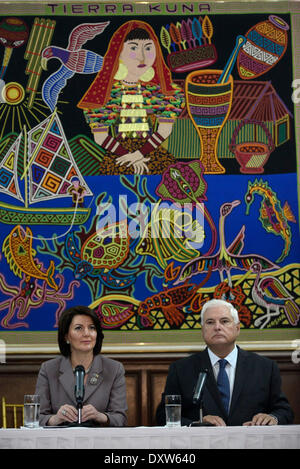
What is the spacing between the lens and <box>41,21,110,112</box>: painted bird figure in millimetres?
4926

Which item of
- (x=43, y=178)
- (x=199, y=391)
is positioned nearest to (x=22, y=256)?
(x=43, y=178)

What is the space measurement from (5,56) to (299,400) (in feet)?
10.1

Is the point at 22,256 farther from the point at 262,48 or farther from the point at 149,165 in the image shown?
the point at 262,48

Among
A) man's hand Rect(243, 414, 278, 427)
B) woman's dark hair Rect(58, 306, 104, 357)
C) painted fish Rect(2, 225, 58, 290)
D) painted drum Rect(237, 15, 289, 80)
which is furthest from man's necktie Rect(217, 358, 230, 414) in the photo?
painted drum Rect(237, 15, 289, 80)

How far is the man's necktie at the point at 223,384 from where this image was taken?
3469 mm

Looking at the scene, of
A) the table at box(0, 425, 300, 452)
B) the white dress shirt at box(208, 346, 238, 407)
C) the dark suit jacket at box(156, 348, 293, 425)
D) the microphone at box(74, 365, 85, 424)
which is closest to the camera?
the table at box(0, 425, 300, 452)

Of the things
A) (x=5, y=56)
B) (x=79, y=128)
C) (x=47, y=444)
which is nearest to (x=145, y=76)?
(x=79, y=128)

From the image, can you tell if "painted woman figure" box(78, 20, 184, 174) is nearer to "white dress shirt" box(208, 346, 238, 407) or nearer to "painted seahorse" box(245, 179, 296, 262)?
"painted seahorse" box(245, 179, 296, 262)

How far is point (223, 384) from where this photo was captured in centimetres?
352

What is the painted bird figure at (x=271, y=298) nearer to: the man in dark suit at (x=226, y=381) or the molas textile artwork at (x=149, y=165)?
the molas textile artwork at (x=149, y=165)

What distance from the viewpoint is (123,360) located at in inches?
182

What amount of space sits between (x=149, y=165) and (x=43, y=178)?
0.73m

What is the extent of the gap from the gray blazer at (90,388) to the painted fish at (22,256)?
3.65ft

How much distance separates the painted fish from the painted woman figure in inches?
28.4
